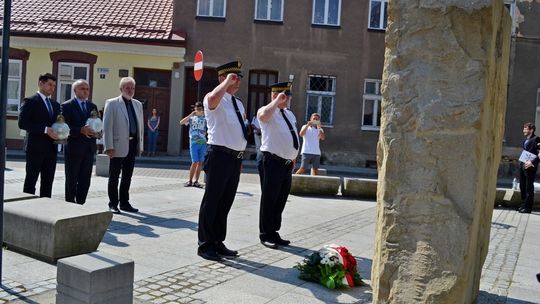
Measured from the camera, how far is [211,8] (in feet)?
72.9

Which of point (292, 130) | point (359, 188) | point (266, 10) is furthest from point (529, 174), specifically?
point (266, 10)

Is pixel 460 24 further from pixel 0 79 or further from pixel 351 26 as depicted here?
pixel 351 26

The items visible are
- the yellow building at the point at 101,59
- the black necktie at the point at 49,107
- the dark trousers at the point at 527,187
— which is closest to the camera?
the black necktie at the point at 49,107

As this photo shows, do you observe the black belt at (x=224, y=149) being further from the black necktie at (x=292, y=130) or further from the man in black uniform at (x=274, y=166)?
the black necktie at (x=292, y=130)

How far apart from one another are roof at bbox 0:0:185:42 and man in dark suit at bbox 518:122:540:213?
13.5m

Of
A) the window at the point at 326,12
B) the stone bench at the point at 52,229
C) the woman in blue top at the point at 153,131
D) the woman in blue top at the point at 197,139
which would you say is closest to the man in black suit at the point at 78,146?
the stone bench at the point at 52,229

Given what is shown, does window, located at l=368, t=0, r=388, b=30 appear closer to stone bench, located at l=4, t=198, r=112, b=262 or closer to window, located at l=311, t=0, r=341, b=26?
window, located at l=311, t=0, r=341, b=26

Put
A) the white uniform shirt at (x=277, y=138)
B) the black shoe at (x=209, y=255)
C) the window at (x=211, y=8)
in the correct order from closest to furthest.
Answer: the black shoe at (x=209, y=255) → the white uniform shirt at (x=277, y=138) → the window at (x=211, y=8)

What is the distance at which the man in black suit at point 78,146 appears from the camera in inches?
294

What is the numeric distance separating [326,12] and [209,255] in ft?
58.6

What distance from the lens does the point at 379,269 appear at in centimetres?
397

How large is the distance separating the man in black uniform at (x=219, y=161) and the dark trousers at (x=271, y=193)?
31.6 inches

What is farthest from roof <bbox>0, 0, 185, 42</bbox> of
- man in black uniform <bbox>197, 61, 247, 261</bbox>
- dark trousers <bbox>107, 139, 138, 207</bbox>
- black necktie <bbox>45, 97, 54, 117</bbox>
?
man in black uniform <bbox>197, 61, 247, 261</bbox>

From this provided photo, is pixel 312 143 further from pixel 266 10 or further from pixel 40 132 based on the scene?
pixel 266 10
